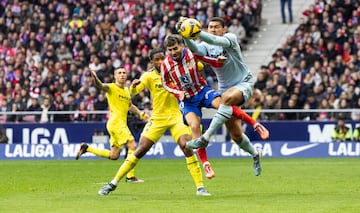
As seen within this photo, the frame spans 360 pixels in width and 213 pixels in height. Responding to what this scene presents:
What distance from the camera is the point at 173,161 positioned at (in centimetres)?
2739

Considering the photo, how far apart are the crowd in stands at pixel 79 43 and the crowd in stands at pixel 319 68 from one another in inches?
→ 123

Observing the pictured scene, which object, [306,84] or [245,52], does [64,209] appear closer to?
[306,84]

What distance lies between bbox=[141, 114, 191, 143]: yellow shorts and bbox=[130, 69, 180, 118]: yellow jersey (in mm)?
127

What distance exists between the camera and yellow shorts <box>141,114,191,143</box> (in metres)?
16.0

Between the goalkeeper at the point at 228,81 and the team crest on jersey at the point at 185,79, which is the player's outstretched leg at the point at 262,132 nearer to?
the goalkeeper at the point at 228,81

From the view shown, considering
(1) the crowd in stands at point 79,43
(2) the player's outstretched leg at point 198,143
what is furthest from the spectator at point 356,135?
(2) the player's outstretched leg at point 198,143

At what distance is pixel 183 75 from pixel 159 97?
154cm

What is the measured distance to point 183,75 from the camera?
15414mm

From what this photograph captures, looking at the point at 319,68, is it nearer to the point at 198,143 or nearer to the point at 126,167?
the point at 126,167

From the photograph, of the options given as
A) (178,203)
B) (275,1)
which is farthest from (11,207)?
(275,1)

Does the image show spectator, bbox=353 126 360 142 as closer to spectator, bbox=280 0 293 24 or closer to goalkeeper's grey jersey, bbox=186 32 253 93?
spectator, bbox=280 0 293 24

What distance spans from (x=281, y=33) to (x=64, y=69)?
27.0 ft

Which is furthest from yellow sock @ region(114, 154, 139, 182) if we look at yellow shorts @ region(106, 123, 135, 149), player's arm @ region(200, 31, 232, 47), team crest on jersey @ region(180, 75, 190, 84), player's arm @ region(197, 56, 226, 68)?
yellow shorts @ region(106, 123, 135, 149)

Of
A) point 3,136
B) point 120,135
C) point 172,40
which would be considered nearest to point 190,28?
point 172,40
